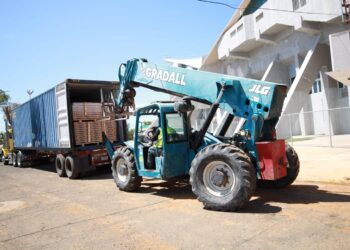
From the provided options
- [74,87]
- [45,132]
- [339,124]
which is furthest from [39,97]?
[339,124]

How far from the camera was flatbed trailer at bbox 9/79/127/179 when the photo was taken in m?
12.9

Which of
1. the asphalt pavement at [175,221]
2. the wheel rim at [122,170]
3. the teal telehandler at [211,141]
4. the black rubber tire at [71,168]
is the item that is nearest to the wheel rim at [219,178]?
the teal telehandler at [211,141]

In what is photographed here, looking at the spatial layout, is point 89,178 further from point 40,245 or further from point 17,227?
point 40,245

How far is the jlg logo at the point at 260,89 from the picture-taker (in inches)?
274

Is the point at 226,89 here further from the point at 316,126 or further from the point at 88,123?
the point at 316,126

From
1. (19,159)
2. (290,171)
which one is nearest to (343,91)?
(290,171)

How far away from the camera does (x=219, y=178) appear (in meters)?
6.82

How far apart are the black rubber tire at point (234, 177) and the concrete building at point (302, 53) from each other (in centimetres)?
1471

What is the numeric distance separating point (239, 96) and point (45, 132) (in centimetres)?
1064

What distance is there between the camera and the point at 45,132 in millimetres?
15180

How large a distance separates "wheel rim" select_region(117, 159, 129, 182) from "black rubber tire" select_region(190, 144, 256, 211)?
294 centimetres

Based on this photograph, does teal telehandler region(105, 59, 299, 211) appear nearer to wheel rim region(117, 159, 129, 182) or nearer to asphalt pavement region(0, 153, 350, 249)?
wheel rim region(117, 159, 129, 182)

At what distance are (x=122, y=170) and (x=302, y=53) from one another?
21.9m

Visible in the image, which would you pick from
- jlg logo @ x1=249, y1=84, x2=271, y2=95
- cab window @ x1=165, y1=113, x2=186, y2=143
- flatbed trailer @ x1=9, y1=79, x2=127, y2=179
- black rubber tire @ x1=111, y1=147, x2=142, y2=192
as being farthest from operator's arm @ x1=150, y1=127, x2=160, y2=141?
flatbed trailer @ x1=9, y1=79, x2=127, y2=179
